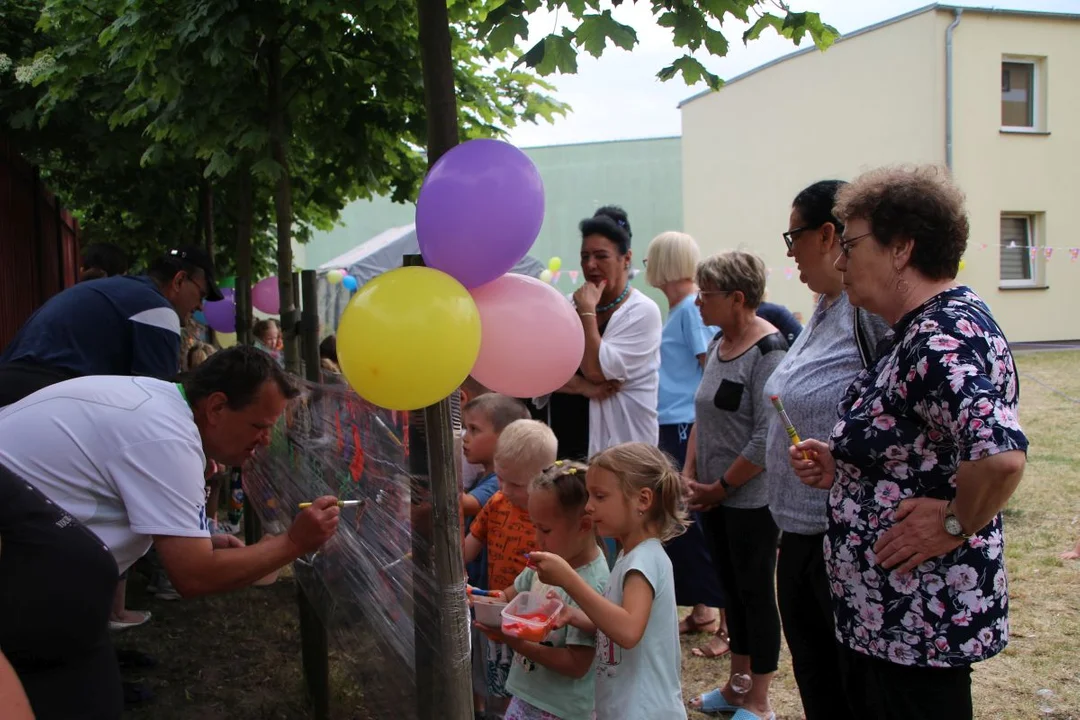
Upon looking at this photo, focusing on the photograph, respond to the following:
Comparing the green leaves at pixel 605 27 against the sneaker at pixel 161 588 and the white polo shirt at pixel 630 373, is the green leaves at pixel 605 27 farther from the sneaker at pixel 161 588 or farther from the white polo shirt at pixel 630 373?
the sneaker at pixel 161 588

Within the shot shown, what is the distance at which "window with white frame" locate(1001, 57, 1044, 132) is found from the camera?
1814 centimetres

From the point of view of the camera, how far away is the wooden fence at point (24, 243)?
23.4 ft

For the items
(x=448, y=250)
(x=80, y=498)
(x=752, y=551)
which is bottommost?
(x=752, y=551)

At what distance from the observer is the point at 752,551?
336 centimetres

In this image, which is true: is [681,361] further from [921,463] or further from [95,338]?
[95,338]

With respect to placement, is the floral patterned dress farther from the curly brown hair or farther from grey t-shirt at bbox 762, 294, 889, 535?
grey t-shirt at bbox 762, 294, 889, 535

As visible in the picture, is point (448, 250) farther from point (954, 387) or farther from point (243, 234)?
point (243, 234)

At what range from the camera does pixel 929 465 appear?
1.88m

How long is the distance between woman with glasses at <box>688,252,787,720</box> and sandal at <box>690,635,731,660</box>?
54cm

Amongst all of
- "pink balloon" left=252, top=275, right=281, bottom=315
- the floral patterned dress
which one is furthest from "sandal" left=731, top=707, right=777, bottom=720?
"pink balloon" left=252, top=275, right=281, bottom=315

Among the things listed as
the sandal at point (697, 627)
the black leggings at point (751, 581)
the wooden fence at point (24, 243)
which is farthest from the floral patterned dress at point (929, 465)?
the wooden fence at point (24, 243)

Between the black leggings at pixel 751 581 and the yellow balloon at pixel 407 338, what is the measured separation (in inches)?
69.8

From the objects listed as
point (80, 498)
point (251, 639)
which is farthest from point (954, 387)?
point (251, 639)

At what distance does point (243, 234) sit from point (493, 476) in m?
3.32
